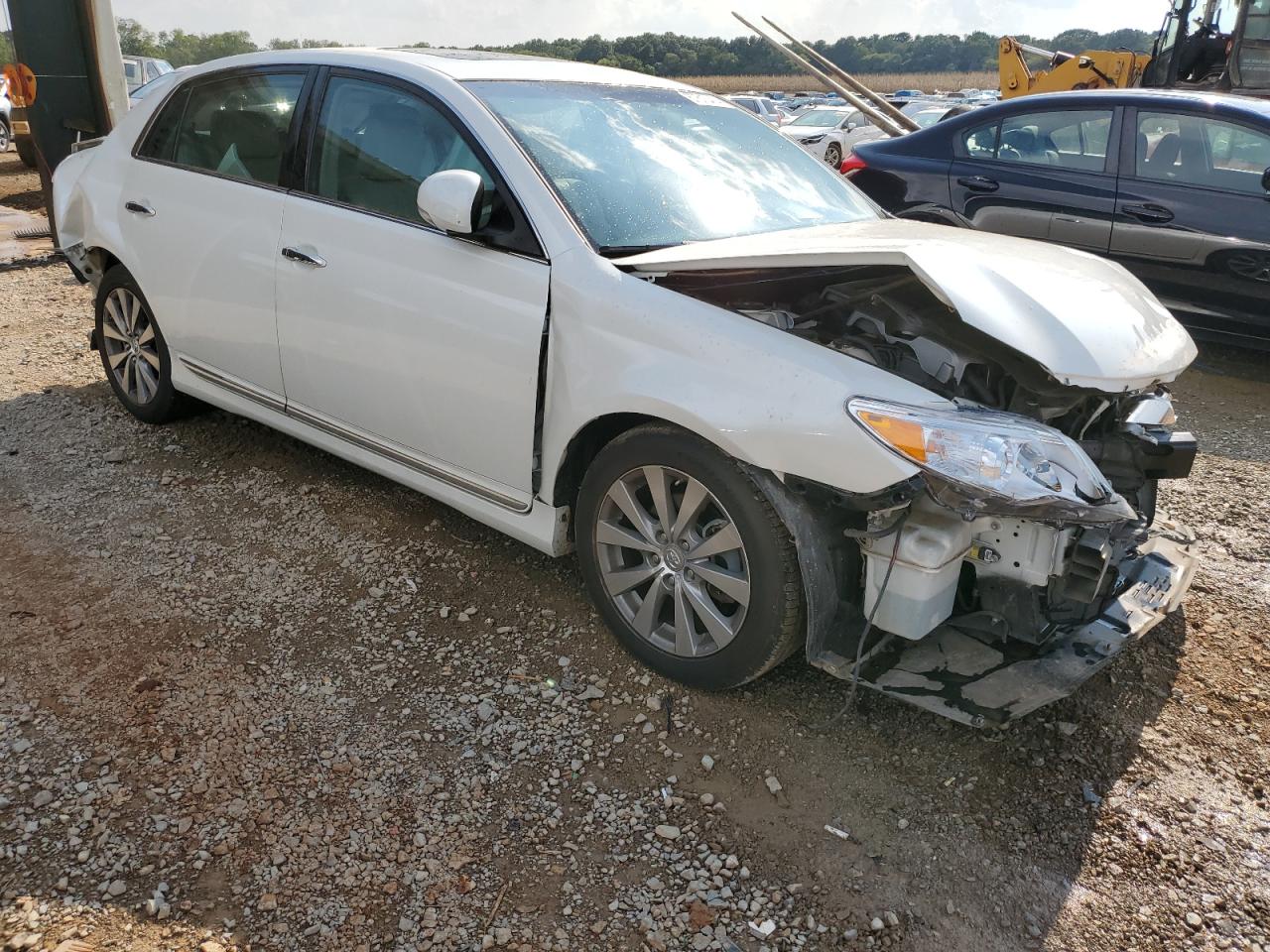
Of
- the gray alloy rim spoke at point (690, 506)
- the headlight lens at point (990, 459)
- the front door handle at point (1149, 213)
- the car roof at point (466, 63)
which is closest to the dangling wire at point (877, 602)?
the headlight lens at point (990, 459)

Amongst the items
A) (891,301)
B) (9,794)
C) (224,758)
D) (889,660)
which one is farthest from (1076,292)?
(9,794)

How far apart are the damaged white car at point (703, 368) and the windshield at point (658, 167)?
15 millimetres

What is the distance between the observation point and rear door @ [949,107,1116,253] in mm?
6266

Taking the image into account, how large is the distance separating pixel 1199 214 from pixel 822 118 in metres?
15.1

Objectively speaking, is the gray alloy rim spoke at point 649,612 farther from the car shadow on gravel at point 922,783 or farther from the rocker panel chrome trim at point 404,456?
the rocker panel chrome trim at point 404,456

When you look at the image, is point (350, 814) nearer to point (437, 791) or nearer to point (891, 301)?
point (437, 791)

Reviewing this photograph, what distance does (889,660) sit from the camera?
2.73m

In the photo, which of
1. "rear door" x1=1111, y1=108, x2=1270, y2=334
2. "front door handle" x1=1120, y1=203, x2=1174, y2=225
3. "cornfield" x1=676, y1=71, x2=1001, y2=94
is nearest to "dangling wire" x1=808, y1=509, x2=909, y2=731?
"rear door" x1=1111, y1=108, x2=1270, y2=334

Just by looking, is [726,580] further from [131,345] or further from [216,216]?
[131,345]

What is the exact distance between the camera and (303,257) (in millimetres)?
3652

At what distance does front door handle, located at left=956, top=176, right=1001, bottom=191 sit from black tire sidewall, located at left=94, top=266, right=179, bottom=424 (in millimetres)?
5029

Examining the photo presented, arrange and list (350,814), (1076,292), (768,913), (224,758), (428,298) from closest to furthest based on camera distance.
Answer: (768,913) < (350,814) < (224,758) < (1076,292) < (428,298)

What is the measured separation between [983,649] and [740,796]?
78cm

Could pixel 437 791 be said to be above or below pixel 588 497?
below
